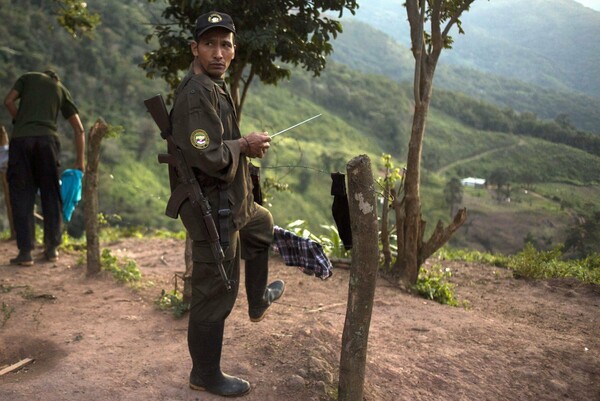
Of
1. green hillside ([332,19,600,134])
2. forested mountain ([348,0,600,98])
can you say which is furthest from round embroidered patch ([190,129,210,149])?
forested mountain ([348,0,600,98])

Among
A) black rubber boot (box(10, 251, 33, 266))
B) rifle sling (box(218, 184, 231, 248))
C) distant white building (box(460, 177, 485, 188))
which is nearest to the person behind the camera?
rifle sling (box(218, 184, 231, 248))

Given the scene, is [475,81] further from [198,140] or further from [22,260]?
[198,140]

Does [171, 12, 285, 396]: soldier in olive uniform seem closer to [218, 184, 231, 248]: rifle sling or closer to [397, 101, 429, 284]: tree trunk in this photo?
[218, 184, 231, 248]: rifle sling

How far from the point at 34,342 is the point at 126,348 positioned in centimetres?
78

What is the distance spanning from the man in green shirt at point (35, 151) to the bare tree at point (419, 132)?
3948mm

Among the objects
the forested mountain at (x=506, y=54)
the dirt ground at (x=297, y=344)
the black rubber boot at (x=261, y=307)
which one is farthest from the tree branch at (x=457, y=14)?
the forested mountain at (x=506, y=54)

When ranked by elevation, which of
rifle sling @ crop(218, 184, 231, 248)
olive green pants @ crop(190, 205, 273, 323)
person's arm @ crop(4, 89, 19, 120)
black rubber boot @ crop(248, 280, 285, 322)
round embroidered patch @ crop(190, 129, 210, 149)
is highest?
person's arm @ crop(4, 89, 19, 120)

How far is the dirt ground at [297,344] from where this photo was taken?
3342mm

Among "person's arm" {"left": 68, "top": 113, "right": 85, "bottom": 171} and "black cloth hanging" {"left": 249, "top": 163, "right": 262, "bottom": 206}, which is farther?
"person's arm" {"left": 68, "top": 113, "right": 85, "bottom": 171}

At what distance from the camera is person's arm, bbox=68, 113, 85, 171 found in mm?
6023

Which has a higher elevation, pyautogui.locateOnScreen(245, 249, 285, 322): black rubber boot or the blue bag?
the blue bag

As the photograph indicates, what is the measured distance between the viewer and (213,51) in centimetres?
289

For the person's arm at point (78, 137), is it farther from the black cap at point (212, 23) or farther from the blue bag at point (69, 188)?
the black cap at point (212, 23)

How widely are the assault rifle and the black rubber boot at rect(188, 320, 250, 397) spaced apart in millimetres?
329
